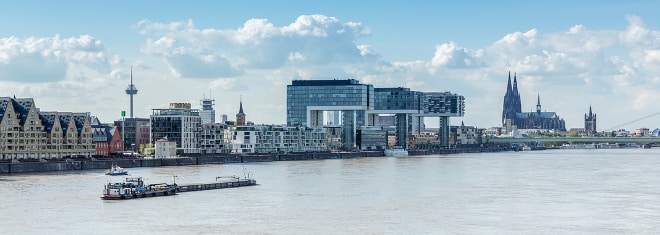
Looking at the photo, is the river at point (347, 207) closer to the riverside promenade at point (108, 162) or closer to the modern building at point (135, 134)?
the riverside promenade at point (108, 162)

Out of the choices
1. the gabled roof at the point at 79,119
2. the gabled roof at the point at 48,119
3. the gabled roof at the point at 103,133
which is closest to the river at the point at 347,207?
the gabled roof at the point at 48,119

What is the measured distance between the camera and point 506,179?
107 meters

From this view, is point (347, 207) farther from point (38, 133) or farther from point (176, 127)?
point (176, 127)

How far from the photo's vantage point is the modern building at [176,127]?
16862 centimetres

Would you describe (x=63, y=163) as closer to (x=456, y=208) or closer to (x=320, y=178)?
(x=320, y=178)

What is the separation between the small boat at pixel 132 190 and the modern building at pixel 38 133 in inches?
2034

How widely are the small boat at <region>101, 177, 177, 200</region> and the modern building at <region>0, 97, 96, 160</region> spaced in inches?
2034

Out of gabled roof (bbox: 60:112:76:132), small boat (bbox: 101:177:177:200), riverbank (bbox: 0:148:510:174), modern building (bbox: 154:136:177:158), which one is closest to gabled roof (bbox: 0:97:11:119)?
riverbank (bbox: 0:148:510:174)

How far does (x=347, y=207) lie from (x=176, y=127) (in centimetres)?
10207

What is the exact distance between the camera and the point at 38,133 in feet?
441

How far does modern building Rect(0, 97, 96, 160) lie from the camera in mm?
129875

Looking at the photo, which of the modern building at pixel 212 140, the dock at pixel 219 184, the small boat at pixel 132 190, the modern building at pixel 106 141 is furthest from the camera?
the modern building at pixel 212 140

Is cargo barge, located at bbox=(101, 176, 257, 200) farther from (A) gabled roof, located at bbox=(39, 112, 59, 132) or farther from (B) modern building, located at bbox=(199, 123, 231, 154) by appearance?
(B) modern building, located at bbox=(199, 123, 231, 154)

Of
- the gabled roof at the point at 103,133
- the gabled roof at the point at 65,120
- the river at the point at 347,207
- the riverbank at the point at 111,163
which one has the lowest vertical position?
the river at the point at 347,207
